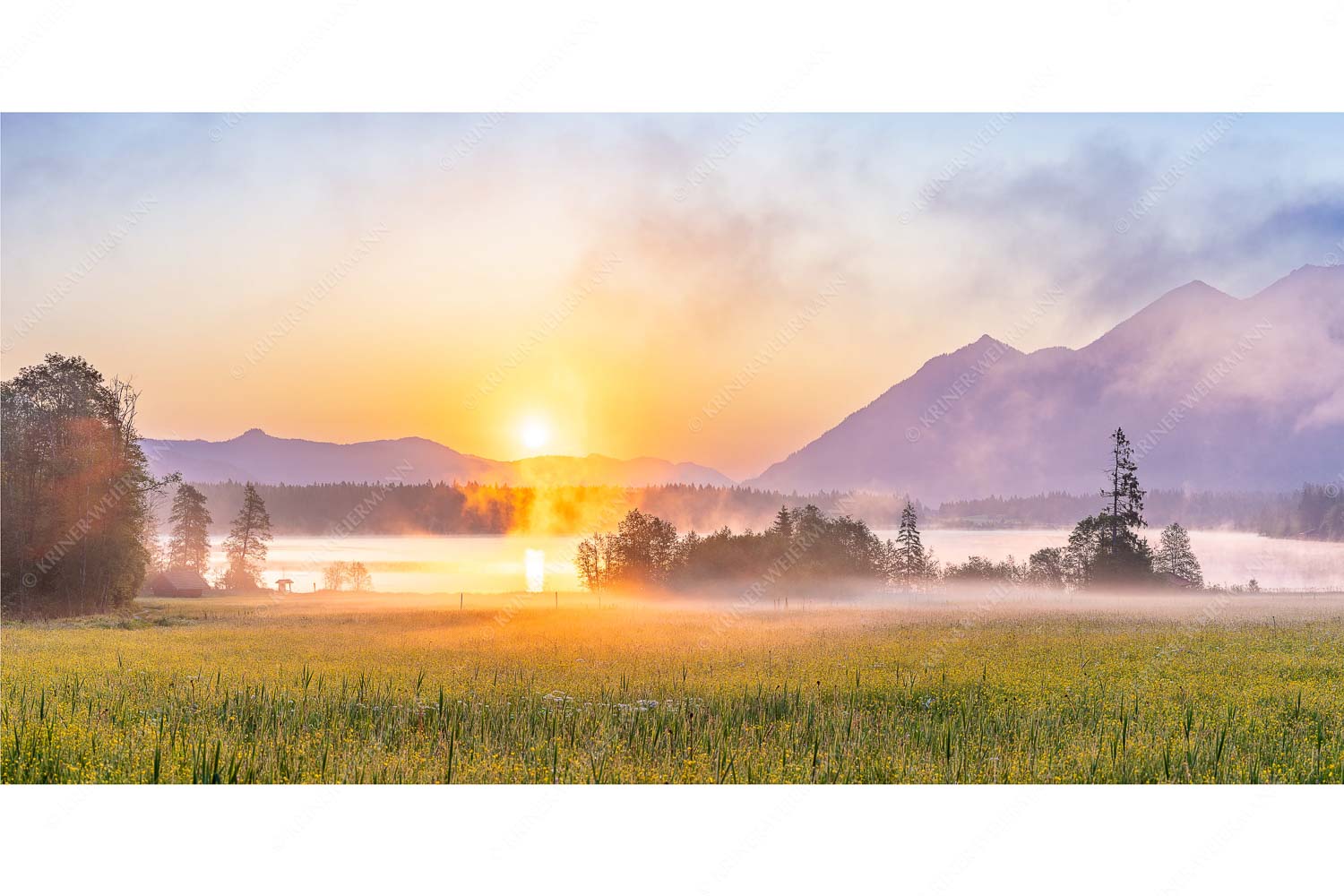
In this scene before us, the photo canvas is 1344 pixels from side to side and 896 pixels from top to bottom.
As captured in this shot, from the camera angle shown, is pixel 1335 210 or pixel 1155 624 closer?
pixel 1335 210

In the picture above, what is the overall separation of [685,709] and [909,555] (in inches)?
1056

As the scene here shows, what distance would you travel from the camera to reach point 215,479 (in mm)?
20984

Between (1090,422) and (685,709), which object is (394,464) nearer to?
(685,709)

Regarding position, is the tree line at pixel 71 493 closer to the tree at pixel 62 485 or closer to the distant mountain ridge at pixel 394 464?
the tree at pixel 62 485

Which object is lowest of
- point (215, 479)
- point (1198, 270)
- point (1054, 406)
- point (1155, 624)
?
point (1155, 624)

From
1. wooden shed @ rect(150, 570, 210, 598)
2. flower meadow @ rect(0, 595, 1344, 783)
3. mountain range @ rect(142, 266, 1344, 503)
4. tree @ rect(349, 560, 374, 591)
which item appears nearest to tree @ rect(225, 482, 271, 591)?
wooden shed @ rect(150, 570, 210, 598)

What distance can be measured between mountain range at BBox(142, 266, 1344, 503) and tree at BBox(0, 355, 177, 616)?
4.11 ft

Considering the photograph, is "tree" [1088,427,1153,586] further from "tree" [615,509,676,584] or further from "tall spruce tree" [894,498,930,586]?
"tree" [615,509,676,584]

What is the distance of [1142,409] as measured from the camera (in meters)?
17.7

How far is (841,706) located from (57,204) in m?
12.3

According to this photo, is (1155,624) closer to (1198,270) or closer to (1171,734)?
(1198,270)

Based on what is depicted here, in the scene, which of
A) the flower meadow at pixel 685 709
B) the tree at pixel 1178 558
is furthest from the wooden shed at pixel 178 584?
the tree at pixel 1178 558

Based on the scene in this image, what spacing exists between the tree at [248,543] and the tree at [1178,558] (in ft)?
76.7

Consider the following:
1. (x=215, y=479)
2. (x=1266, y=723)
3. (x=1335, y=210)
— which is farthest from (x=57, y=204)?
(x=1335, y=210)
